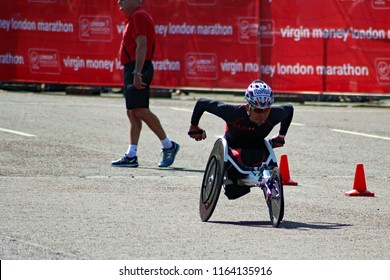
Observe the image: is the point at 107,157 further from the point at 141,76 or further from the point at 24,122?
the point at 24,122

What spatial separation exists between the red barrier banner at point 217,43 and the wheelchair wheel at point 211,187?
12.5m

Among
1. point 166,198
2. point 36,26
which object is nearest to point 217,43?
point 36,26

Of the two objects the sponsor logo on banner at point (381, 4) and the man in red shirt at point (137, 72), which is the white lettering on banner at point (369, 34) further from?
the man in red shirt at point (137, 72)

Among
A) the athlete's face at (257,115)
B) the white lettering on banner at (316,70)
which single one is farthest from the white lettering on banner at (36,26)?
the athlete's face at (257,115)

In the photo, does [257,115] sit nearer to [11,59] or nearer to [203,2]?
[203,2]

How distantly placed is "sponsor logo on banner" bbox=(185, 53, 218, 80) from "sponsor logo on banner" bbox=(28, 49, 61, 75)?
2898mm

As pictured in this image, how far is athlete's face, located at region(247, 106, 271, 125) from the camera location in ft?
33.5

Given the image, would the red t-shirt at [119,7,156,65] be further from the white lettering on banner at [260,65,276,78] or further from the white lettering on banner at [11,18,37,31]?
the white lettering on banner at [11,18,37,31]

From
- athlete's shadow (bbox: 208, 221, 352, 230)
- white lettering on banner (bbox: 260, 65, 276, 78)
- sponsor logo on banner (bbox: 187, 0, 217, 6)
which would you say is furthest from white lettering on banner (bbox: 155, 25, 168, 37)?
athlete's shadow (bbox: 208, 221, 352, 230)

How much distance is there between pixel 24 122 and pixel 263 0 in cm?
674

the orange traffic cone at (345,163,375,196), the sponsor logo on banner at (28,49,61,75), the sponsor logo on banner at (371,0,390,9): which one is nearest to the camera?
the orange traffic cone at (345,163,375,196)

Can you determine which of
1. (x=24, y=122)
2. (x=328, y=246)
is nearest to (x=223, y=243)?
(x=328, y=246)

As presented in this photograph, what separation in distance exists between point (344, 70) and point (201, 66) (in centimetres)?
293

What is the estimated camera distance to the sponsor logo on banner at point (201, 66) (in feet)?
77.3
